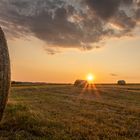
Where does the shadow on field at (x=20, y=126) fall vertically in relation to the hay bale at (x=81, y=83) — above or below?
below

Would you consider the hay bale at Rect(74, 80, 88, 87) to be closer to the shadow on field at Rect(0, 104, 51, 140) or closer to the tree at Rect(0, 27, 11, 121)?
the shadow on field at Rect(0, 104, 51, 140)

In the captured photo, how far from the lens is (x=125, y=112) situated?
54.0 ft

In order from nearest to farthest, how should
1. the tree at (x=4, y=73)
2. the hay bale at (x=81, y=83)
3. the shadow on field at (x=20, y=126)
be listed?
the shadow on field at (x=20, y=126), the tree at (x=4, y=73), the hay bale at (x=81, y=83)

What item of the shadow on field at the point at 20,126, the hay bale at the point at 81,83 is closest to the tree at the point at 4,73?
the shadow on field at the point at 20,126

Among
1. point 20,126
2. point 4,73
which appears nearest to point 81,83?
point 20,126

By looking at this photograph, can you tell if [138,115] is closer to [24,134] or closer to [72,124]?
[72,124]

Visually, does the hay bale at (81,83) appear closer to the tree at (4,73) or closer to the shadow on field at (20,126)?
the shadow on field at (20,126)

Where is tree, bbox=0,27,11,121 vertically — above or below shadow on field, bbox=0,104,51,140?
above

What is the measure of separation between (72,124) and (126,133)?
2.18 meters

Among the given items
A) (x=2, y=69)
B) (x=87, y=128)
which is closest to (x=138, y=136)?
(x=87, y=128)

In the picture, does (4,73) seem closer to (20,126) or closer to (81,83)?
(20,126)

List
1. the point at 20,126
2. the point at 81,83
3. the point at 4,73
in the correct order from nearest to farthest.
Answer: the point at 4,73 < the point at 20,126 < the point at 81,83

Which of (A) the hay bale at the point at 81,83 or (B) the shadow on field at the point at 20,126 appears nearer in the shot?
(B) the shadow on field at the point at 20,126

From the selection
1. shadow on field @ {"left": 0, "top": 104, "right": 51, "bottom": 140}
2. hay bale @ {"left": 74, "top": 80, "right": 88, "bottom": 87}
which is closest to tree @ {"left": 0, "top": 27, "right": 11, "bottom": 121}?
shadow on field @ {"left": 0, "top": 104, "right": 51, "bottom": 140}
